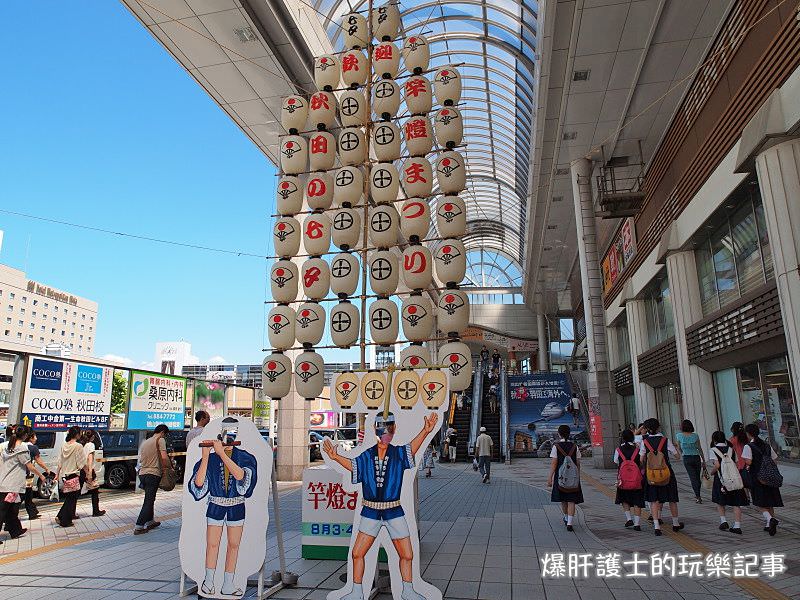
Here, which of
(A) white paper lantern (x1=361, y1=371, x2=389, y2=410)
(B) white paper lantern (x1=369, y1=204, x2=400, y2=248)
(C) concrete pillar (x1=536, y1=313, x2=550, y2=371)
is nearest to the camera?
(A) white paper lantern (x1=361, y1=371, x2=389, y2=410)

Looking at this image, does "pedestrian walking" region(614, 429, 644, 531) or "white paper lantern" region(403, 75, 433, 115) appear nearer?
"pedestrian walking" region(614, 429, 644, 531)

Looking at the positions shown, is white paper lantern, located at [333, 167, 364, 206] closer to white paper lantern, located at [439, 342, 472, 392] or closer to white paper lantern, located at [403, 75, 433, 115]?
white paper lantern, located at [403, 75, 433, 115]

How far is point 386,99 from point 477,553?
5692 mm

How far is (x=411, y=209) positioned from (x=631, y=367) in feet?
48.0

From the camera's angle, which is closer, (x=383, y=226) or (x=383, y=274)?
(x=383, y=274)

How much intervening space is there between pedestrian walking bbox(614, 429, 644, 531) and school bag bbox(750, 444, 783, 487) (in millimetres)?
1286

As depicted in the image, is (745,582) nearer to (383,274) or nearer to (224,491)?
(224,491)

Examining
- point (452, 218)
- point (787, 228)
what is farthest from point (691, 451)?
point (452, 218)

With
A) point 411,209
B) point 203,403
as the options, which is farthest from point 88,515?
point 411,209

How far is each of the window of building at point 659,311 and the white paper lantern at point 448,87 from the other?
9331mm

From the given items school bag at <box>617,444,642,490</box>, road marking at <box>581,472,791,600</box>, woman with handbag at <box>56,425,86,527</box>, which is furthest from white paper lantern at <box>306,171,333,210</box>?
road marking at <box>581,472,791,600</box>

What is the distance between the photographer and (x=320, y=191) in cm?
731

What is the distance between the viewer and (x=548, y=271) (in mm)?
29219

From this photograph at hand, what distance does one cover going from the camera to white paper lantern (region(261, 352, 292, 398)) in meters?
6.95
